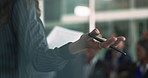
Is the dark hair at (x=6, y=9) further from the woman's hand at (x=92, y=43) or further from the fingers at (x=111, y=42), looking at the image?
the fingers at (x=111, y=42)

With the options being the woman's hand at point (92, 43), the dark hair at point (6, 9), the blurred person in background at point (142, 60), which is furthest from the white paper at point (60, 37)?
the blurred person in background at point (142, 60)

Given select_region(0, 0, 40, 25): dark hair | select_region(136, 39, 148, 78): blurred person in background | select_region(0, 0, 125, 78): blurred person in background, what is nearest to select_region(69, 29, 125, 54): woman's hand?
select_region(0, 0, 125, 78): blurred person in background

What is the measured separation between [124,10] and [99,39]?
729cm

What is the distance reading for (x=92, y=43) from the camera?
156 cm

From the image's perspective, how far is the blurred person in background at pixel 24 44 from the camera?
61.6 inches

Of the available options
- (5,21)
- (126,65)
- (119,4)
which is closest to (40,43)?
(5,21)

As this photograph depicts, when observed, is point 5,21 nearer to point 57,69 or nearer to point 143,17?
point 57,69

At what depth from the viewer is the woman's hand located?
1514 mm

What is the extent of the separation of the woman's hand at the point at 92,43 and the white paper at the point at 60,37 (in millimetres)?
72

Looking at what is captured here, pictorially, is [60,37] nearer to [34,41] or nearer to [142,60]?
[34,41]

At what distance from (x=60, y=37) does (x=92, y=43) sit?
388 millimetres

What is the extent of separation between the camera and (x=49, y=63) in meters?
1.65

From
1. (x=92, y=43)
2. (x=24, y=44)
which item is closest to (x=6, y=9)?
(x=24, y=44)

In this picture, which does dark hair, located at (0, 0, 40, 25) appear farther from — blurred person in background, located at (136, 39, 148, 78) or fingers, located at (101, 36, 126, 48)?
blurred person in background, located at (136, 39, 148, 78)
